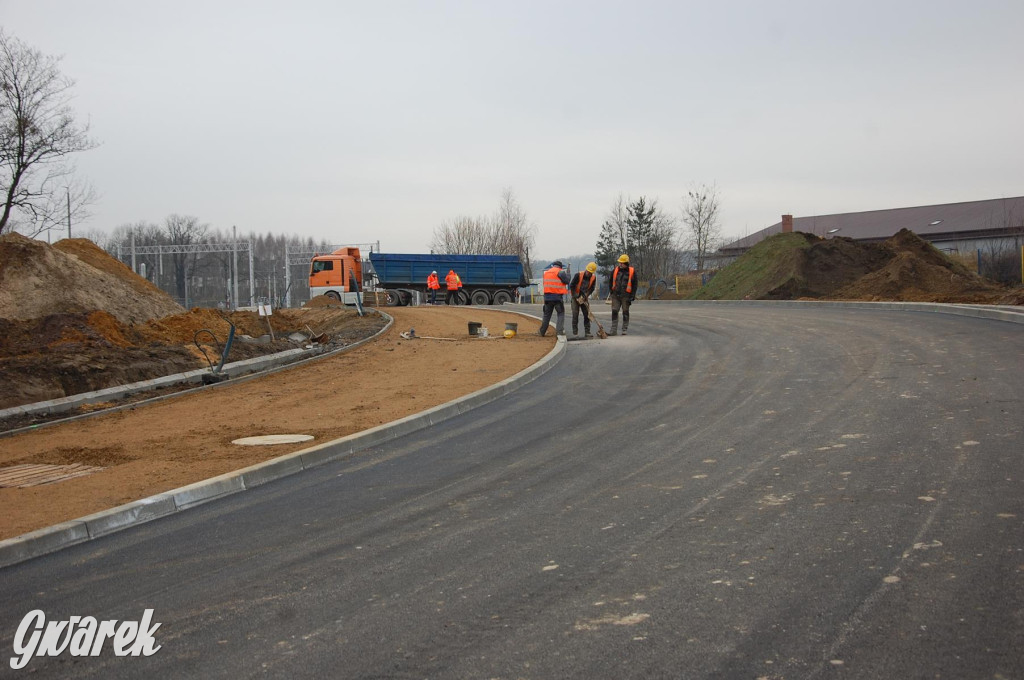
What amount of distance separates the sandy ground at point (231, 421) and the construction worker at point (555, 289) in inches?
38.5

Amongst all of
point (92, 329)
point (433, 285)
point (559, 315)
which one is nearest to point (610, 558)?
point (559, 315)

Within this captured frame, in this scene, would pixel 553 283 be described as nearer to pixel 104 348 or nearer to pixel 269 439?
pixel 104 348

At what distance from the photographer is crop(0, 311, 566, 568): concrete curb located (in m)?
5.94

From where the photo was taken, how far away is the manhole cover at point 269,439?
9180 mm

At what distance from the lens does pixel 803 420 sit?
28.0ft

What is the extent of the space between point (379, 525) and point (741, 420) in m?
4.44

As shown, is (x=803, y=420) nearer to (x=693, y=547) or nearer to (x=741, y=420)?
(x=741, y=420)

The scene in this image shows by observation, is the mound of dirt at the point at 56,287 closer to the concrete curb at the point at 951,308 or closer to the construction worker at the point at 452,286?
the concrete curb at the point at 951,308

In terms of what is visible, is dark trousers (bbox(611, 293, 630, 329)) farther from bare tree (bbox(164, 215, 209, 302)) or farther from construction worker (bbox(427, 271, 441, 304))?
bare tree (bbox(164, 215, 209, 302))

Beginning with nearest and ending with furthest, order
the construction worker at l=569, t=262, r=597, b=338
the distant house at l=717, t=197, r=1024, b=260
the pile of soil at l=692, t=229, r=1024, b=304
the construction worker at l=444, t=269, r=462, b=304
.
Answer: the construction worker at l=569, t=262, r=597, b=338 → the pile of soil at l=692, t=229, r=1024, b=304 → the construction worker at l=444, t=269, r=462, b=304 → the distant house at l=717, t=197, r=1024, b=260

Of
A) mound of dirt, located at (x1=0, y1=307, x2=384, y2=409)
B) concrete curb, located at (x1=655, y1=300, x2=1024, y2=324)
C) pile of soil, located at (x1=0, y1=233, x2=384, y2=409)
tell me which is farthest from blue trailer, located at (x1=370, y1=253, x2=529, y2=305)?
mound of dirt, located at (x1=0, y1=307, x2=384, y2=409)

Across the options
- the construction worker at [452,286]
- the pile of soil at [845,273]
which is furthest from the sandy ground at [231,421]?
the construction worker at [452,286]

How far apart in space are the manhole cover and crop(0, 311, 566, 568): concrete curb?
0.70 metres

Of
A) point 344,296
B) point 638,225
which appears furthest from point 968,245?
point 344,296
